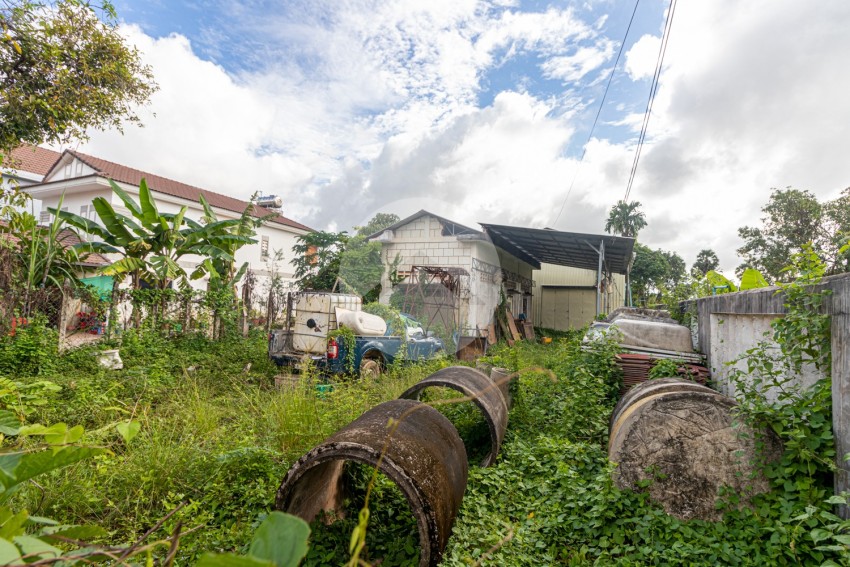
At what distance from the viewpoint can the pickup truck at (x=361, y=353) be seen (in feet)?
27.1

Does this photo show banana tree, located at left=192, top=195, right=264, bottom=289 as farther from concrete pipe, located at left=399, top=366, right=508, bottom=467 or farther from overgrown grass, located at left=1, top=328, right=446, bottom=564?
concrete pipe, located at left=399, top=366, right=508, bottom=467

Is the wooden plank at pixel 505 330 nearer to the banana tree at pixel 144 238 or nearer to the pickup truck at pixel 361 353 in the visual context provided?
the pickup truck at pixel 361 353

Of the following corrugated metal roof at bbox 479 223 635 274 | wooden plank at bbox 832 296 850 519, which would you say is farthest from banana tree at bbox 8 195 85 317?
corrugated metal roof at bbox 479 223 635 274

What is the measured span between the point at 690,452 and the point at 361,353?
586 cm

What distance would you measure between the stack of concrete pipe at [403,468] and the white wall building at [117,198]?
49.4 feet

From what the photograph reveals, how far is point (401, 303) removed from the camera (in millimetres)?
15156

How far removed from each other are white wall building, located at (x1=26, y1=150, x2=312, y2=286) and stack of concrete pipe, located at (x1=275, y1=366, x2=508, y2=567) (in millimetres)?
15052

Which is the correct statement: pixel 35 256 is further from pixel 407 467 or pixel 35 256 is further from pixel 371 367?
pixel 407 467

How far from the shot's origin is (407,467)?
283 cm

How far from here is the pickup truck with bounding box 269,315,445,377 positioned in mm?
8266

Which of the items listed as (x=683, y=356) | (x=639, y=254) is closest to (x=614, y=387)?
(x=683, y=356)

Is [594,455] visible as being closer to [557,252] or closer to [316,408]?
[316,408]

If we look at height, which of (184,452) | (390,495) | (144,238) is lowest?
(390,495)

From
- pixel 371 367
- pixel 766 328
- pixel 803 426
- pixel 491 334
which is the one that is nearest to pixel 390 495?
pixel 803 426
